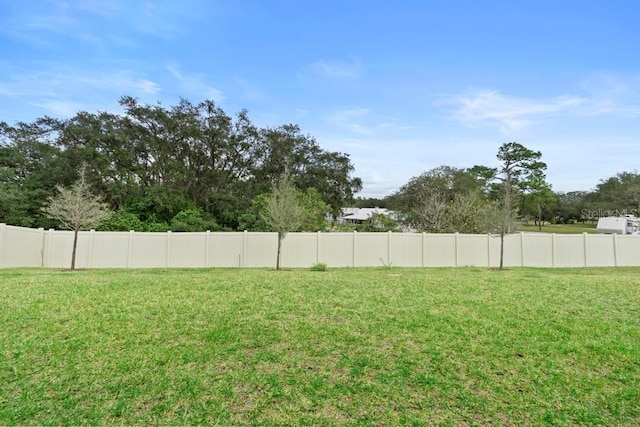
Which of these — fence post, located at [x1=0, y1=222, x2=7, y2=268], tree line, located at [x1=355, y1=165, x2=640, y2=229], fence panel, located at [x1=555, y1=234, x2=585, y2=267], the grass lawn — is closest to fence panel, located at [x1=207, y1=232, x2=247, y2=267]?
fence post, located at [x1=0, y1=222, x2=7, y2=268]

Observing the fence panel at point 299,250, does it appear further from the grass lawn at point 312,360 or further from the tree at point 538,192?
the tree at point 538,192

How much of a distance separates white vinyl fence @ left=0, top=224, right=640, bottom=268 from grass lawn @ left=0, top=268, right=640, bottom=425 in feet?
26.6

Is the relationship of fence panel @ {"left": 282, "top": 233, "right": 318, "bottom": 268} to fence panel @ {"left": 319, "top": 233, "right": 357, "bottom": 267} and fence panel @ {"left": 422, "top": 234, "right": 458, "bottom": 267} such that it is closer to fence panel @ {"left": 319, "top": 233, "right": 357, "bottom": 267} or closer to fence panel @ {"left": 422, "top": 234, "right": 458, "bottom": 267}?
fence panel @ {"left": 319, "top": 233, "right": 357, "bottom": 267}

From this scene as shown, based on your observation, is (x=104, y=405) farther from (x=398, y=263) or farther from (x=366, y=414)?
(x=398, y=263)

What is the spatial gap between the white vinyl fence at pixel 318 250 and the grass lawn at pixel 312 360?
8.10 metres

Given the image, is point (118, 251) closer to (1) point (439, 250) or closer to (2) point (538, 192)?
(1) point (439, 250)

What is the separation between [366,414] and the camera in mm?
2441

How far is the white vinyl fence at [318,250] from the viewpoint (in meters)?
12.8

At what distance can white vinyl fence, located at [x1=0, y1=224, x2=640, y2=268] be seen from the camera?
41.9 ft

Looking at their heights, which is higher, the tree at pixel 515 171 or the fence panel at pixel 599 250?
the tree at pixel 515 171

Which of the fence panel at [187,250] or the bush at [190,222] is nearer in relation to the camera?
the fence panel at [187,250]

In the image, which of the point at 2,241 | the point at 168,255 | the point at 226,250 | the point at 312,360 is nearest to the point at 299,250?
the point at 226,250

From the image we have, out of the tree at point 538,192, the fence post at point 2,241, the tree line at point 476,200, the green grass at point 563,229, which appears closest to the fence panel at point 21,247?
the fence post at point 2,241

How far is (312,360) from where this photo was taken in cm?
316
